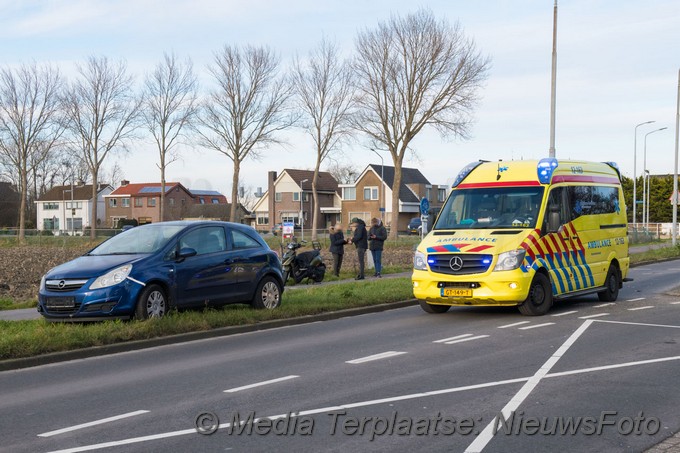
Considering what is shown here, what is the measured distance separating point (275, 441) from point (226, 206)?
101 meters

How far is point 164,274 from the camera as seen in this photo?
1219cm

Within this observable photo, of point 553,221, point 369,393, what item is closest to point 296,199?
point 553,221

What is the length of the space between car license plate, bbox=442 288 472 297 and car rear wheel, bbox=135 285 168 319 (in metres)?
4.68

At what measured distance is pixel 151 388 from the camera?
8.24 m

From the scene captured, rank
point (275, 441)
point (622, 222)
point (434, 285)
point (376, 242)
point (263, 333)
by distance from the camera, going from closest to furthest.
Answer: point (275, 441) → point (263, 333) → point (434, 285) → point (622, 222) → point (376, 242)

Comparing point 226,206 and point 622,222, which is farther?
point 226,206

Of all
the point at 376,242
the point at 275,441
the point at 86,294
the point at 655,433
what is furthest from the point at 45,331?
the point at 376,242

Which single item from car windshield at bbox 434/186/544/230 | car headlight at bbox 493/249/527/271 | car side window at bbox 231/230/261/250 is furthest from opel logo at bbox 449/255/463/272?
car side window at bbox 231/230/261/250

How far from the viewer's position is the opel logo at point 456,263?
13450 mm

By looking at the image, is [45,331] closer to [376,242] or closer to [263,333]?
[263,333]

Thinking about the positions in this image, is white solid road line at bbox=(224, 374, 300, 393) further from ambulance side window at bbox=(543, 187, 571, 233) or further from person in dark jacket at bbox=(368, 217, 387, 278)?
person in dark jacket at bbox=(368, 217, 387, 278)

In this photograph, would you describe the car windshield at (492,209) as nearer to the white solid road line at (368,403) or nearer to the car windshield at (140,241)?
the white solid road line at (368,403)

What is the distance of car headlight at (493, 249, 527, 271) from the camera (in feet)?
43.4

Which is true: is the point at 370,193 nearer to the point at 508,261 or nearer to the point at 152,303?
the point at 508,261
